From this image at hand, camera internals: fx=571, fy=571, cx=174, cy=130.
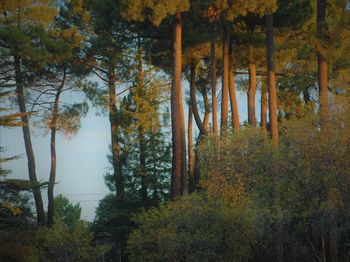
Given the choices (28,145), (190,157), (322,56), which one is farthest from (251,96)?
A: (28,145)

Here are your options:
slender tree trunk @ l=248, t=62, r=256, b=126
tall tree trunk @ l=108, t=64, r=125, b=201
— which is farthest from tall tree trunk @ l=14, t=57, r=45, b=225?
slender tree trunk @ l=248, t=62, r=256, b=126

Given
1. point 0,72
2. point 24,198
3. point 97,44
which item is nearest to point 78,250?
point 24,198

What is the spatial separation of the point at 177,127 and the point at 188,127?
42.7 ft

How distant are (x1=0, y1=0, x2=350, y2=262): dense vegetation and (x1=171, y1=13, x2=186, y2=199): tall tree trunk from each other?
0.17 feet

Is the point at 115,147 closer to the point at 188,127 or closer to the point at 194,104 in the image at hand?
the point at 194,104

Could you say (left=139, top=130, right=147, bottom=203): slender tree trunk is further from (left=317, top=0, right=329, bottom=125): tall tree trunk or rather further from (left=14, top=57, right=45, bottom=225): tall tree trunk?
(left=317, top=0, right=329, bottom=125): tall tree trunk

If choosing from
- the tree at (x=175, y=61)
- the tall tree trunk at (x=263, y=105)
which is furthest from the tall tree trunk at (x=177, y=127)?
the tall tree trunk at (x=263, y=105)

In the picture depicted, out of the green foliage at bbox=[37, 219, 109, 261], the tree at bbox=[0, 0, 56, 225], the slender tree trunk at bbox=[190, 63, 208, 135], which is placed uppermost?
the tree at bbox=[0, 0, 56, 225]

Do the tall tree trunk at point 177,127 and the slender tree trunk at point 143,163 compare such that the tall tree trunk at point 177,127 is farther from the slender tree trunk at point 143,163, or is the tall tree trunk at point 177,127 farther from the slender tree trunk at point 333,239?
the slender tree trunk at point 333,239

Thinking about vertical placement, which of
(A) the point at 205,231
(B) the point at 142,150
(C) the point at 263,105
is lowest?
(A) the point at 205,231

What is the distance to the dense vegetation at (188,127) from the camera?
619 inches

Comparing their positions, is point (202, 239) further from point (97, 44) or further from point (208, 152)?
point (97, 44)

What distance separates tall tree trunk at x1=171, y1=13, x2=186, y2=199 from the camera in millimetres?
21219

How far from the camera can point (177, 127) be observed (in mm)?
21609
